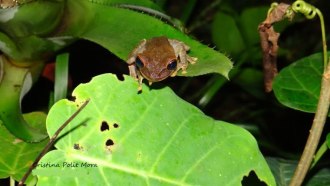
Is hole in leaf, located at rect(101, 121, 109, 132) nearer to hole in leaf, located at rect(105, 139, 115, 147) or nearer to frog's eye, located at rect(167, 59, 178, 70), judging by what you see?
hole in leaf, located at rect(105, 139, 115, 147)

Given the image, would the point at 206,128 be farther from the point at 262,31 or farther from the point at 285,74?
the point at 285,74

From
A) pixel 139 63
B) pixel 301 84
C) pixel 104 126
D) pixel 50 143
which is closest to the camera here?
pixel 50 143

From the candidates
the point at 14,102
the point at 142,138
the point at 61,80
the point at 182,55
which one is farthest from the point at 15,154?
the point at 182,55

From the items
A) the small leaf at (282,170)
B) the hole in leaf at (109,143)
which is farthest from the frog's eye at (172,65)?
the small leaf at (282,170)

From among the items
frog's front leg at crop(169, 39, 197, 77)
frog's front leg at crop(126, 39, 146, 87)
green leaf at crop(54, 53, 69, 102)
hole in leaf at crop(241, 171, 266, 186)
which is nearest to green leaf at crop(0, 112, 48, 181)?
green leaf at crop(54, 53, 69, 102)

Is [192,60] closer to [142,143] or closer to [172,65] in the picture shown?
[172,65]

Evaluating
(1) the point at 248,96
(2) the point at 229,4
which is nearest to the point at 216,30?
(2) the point at 229,4
